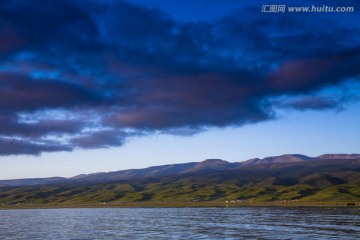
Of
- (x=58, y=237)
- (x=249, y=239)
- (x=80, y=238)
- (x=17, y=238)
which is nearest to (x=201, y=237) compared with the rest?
(x=249, y=239)

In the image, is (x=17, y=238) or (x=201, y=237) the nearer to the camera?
(x=201, y=237)

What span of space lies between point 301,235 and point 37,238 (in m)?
48.4

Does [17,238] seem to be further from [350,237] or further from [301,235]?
[350,237]

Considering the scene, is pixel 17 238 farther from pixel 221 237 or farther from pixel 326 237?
pixel 326 237

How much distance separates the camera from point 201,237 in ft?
234

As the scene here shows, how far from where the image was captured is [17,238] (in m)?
77.1

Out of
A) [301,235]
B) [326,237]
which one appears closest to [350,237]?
[326,237]

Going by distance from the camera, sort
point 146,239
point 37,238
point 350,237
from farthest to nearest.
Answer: point 37,238, point 146,239, point 350,237

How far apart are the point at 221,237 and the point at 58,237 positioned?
103ft

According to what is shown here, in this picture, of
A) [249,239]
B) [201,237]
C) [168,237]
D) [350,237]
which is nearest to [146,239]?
[168,237]

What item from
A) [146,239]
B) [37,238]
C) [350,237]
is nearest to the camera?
[350,237]

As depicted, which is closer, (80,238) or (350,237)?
(350,237)

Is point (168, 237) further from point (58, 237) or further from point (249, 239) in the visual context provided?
point (58, 237)

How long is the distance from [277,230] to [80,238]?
124ft
